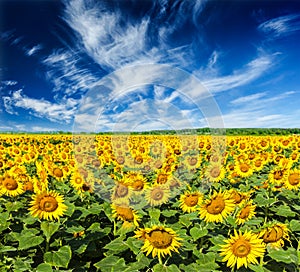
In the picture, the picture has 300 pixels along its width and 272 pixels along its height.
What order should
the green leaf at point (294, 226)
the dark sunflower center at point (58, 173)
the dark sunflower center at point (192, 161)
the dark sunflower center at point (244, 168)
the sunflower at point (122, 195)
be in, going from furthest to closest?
the dark sunflower center at point (192, 161) → the dark sunflower center at point (244, 168) → the dark sunflower center at point (58, 173) → the sunflower at point (122, 195) → the green leaf at point (294, 226)

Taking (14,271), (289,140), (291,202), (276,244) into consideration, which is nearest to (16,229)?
(14,271)

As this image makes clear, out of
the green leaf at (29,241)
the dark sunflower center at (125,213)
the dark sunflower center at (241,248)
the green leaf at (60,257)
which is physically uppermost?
the dark sunflower center at (125,213)

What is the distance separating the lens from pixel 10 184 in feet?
15.0

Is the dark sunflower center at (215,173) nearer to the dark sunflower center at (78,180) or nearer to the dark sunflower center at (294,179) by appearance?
the dark sunflower center at (294,179)

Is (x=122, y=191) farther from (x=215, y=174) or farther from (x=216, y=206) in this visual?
(x=215, y=174)

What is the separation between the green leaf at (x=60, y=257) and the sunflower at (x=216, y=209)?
1.39 meters

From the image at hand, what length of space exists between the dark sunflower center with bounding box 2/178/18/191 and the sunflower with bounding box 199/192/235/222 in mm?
2341

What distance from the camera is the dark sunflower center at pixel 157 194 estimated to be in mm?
4824

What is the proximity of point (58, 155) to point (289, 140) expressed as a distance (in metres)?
6.87

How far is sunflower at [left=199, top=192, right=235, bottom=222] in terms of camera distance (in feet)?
12.6

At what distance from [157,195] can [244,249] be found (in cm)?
190

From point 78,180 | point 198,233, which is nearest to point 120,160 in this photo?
point 78,180

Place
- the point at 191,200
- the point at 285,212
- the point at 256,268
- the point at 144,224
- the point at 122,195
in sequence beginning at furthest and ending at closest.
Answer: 1. the point at 122,195
2. the point at 285,212
3. the point at 191,200
4. the point at 144,224
5. the point at 256,268

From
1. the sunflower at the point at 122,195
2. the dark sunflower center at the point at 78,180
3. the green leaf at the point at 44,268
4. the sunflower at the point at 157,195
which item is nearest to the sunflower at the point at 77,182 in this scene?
the dark sunflower center at the point at 78,180
